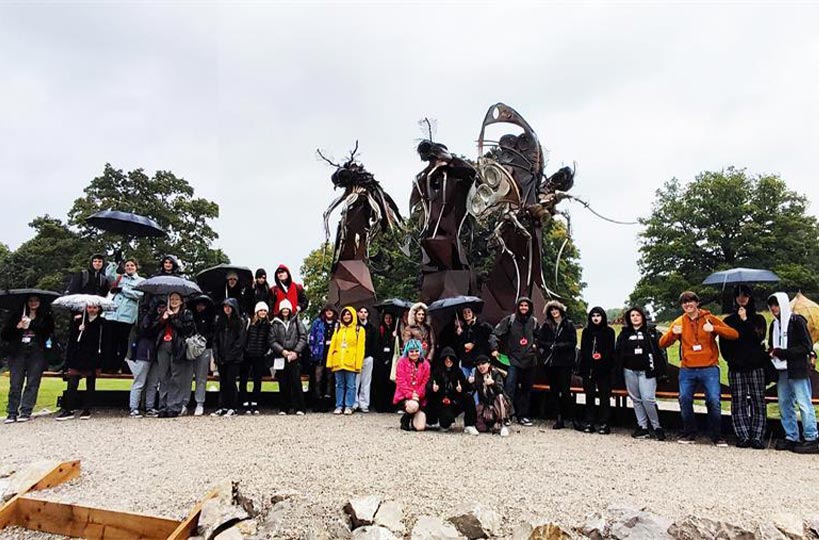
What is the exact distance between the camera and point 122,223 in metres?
10.1

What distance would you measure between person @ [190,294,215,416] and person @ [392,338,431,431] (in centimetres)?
342

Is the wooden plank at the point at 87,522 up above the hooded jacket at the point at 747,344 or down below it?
below

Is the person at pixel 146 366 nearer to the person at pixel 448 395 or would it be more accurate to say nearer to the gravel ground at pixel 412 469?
the gravel ground at pixel 412 469

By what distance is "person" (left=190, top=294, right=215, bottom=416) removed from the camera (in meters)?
9.18

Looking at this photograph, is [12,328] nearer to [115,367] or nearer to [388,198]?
[115,367]

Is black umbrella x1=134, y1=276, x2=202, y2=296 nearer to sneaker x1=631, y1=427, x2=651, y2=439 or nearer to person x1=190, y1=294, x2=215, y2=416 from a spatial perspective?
person x1=190, y1=294, x2=215, y2=416

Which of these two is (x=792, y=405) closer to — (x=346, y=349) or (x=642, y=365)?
(x=642, y=365)

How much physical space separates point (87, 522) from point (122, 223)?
22.2ft

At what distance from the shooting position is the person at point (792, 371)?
7.03 metres

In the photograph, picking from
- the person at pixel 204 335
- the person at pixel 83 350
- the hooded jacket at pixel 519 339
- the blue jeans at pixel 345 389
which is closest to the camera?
the person at pixel 83 350

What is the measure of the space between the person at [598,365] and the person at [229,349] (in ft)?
18.0

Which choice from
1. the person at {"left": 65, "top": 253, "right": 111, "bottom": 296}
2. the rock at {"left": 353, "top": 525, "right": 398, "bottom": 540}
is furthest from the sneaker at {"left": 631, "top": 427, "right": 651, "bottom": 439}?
the person at {"left": 65, "top": 253, "right": 111, "bottom": 296}

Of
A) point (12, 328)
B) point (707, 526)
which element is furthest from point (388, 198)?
point (707, 526)

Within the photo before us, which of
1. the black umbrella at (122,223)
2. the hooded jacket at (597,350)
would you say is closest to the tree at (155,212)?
the black umbrella at (122,223)
